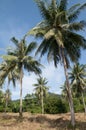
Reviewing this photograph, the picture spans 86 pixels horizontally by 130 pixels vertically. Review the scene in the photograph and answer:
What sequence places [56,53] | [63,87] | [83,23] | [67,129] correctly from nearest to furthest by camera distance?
[67,129], [83,23], [56,53], [63,87]

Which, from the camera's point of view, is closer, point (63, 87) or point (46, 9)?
point (46, 9)

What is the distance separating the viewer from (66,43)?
27781 millimetres

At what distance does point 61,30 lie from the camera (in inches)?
1062

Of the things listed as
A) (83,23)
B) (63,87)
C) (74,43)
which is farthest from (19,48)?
(63,87)

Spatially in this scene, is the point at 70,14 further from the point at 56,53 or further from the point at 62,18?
the point at 56,53

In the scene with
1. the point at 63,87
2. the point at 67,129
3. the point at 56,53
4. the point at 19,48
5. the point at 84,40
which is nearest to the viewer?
the point at 67,129

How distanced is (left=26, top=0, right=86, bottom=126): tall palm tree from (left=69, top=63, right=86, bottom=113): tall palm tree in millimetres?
25556

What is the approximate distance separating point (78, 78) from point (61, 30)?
2900cm

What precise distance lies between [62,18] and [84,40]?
3804 mm

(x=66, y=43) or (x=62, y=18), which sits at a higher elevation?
(x=62, y=18)

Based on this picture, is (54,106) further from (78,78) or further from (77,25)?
(77,25)

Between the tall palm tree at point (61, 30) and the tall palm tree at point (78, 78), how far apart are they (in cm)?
2556

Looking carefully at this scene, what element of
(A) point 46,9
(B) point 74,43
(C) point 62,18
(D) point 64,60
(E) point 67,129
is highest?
(A) point 46,9

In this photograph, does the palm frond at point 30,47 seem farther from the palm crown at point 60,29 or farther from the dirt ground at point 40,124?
the dirt ground at point 40,124
